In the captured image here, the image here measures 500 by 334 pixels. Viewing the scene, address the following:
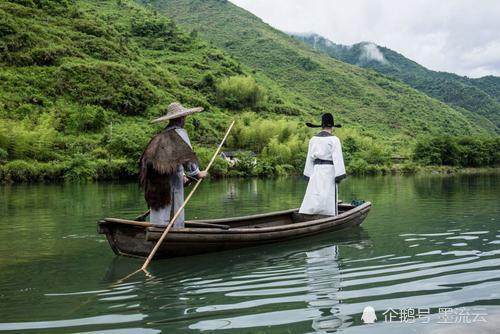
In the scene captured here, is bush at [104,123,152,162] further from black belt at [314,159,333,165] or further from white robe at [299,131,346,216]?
black belt at [314,159,333,165]

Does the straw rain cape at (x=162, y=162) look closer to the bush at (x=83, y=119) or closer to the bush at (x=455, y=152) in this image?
the bush at (x=83, y=119)

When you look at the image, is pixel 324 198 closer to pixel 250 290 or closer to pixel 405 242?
pixel 405 242

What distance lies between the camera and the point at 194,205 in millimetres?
17000

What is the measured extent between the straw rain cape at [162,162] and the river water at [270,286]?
3.34ft

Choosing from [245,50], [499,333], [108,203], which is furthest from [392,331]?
[245,50]

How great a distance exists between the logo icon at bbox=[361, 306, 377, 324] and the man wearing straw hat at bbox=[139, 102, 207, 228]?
3.58m

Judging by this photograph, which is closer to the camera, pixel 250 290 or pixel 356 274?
pixel 250 290

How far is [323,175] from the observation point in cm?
979

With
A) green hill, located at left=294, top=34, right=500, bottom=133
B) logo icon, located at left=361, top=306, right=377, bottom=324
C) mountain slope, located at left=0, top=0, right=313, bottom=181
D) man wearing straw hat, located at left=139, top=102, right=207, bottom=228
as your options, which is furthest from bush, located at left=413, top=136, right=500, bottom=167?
green hill, located at left=294, top=34, right=500, bottom=133

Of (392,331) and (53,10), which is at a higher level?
(53,10)

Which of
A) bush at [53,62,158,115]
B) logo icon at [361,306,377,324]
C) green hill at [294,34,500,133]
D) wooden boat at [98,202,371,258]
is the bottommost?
logo icon at [361,306,377,324]

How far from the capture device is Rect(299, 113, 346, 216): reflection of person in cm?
951

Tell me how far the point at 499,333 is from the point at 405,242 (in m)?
4.81

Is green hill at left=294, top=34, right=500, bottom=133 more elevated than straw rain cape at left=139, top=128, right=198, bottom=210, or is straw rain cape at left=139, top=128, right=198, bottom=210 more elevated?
green hill at left=294, top=34, right=500, bottom=133
